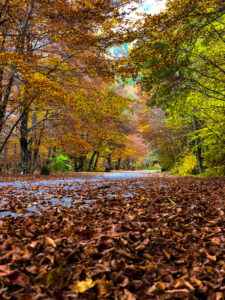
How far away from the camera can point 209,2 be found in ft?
13.0

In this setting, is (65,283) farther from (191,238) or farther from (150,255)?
(191,238)

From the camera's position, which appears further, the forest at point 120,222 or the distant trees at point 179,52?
Result: the distant trees at point 179,52

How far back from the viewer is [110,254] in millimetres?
1729

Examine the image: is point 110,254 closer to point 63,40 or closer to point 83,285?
point 83,285

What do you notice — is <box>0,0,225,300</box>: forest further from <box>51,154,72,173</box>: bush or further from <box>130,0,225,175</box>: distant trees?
<box>51,154,72,173</box>: bush

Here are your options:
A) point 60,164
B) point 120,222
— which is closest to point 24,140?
point 60,164

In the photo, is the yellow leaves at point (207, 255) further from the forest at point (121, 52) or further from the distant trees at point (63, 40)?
the distant trees at point (63, 40)

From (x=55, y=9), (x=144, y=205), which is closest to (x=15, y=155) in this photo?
(x=55, y=9)

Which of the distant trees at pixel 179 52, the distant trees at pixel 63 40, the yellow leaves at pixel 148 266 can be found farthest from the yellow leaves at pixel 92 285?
the distant trees at pixel 63 40

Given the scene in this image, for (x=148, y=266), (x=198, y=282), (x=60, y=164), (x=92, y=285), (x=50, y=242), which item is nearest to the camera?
(x=92, y=285)

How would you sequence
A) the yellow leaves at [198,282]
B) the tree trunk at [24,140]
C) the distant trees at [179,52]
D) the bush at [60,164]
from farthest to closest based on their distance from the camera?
the bush at [60,164]
the tree trunk at [24,140]
the distant trees at [179,52]
the yellow leaves at [198,282]

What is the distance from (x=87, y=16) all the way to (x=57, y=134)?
8.85 metres

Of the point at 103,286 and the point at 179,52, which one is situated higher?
the point at 179,52

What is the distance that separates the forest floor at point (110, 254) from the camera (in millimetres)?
1354
